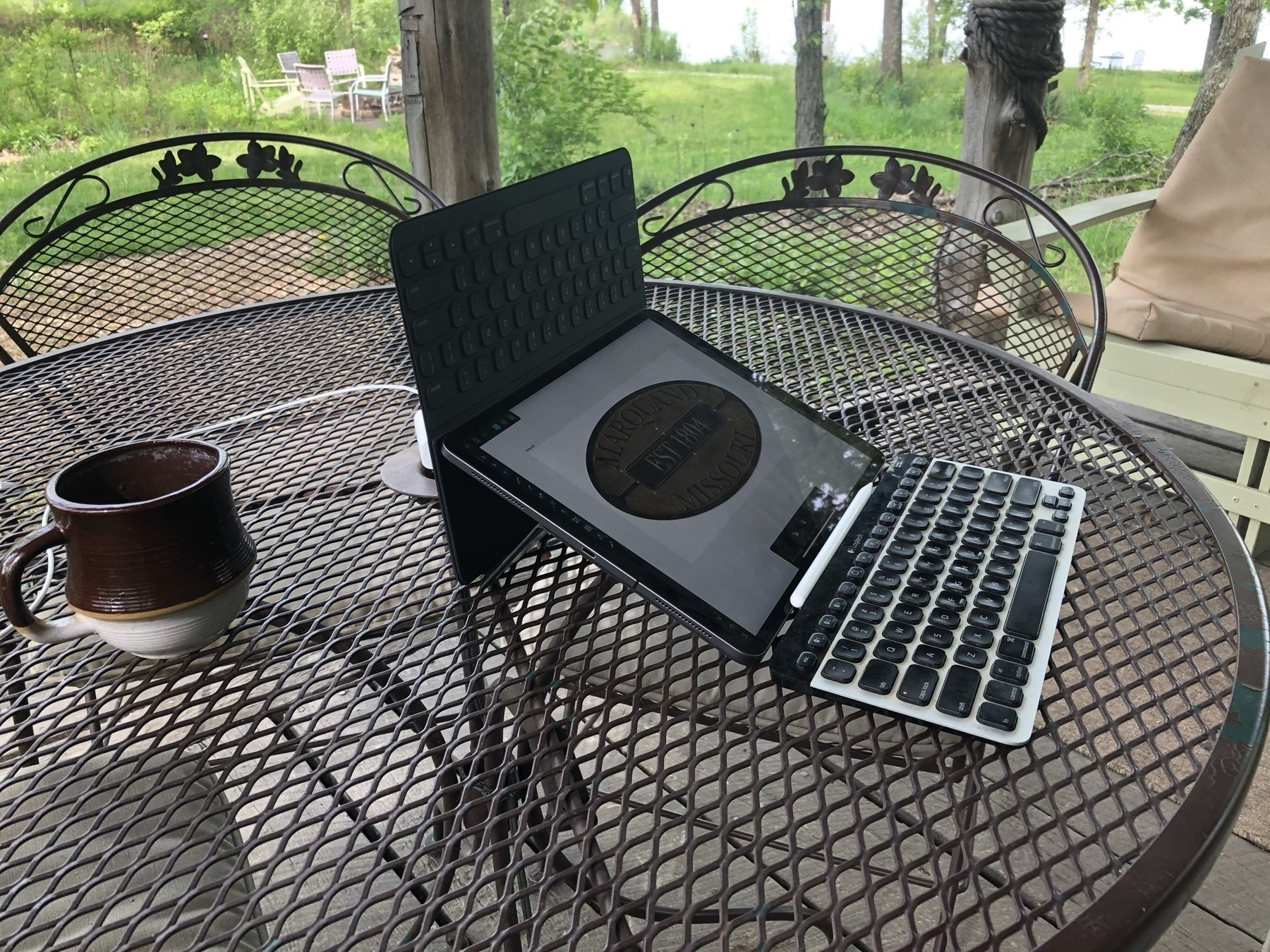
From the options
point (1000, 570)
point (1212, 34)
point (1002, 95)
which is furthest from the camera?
point (1212, 34)

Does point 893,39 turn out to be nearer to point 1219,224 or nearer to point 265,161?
point 1219,224

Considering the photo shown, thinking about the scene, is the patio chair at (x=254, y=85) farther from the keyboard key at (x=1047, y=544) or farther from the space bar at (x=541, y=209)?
the keyboard key at (x=1047, y=544)

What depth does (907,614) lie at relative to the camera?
54 centimetres

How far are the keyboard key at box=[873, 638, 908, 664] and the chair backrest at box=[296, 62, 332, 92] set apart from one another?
5.81 meters

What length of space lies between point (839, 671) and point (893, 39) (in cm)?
542

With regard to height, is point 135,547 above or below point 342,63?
below

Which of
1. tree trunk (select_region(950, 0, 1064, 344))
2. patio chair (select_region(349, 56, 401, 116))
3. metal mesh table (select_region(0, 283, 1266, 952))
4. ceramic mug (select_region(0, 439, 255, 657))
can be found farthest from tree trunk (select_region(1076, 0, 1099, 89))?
ceramic mug (select_region(0, 439, 255, 657))

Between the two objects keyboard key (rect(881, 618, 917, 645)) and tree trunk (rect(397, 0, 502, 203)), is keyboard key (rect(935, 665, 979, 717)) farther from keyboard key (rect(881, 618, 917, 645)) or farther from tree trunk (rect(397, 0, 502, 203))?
tree trunk (rect(397, 0, 502, 203))

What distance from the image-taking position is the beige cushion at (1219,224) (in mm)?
2092

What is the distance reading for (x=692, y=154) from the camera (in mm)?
5551

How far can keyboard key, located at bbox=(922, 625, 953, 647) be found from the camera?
20.2 inches

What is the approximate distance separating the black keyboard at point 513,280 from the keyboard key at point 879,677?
29 cm

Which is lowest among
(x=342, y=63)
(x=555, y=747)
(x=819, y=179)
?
(x=555, y=747)

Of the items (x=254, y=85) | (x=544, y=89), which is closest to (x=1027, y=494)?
(x=544, y=89)
